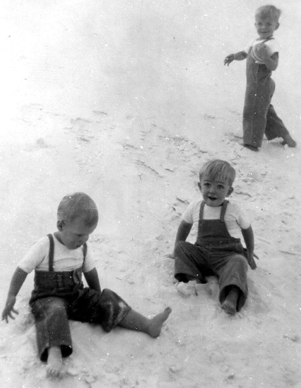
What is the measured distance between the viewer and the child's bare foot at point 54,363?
2184 millimetres

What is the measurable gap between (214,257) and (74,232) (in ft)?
3.12

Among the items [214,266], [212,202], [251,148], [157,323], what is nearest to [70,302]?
[157,323]

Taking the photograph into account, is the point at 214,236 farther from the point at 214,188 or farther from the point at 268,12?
the point at 268,12

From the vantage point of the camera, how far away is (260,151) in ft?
15.9

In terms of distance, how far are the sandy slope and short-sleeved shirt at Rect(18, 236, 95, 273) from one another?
0.85 ft

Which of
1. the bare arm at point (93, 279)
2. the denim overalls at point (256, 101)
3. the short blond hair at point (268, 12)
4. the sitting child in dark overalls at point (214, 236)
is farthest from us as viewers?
the denim overalls at point (256, 101)

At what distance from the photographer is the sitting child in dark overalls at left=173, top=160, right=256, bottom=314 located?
2980mm

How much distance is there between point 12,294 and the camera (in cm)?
237

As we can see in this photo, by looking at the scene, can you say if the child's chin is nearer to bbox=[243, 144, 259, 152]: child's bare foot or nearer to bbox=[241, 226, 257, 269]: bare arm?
bbox=[241, 226, 257, 269]: bare arm

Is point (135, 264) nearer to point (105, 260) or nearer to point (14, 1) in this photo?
point (105, 260)

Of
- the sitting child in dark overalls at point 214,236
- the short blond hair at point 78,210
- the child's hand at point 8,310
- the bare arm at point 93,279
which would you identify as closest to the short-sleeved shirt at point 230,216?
the sitting child in dark overalls at point 214,236

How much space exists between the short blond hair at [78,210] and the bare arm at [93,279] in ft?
1.08

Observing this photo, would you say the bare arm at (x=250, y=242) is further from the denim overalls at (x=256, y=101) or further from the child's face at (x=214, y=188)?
the denim overalls at (x=256, y=101)

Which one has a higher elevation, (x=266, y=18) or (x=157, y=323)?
(x=266, y=18)
